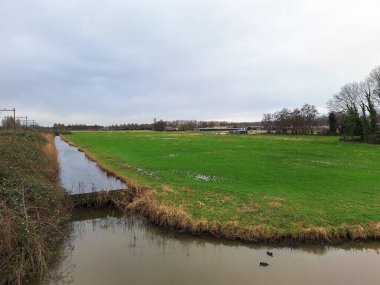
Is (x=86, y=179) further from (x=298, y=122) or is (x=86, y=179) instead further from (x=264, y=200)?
(x=298, y=122)

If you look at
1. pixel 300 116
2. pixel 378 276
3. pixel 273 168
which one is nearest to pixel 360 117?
pixel 273 168

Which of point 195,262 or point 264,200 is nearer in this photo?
point 195,262

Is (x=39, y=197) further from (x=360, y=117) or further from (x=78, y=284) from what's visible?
(x=360, y=117)

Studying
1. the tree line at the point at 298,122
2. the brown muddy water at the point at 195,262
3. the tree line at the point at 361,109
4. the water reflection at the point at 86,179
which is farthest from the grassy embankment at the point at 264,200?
the tree line at the point at 298,122

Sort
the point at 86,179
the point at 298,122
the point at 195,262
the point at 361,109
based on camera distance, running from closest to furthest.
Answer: the point at 195,262 < the point at 86,179 < the point at 361,109 < the point at 298,122

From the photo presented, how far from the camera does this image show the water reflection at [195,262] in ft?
34.2

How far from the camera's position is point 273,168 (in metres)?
28.2

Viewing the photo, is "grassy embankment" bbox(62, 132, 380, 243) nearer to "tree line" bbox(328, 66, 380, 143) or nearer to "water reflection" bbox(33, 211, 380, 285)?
"water reflection" bbox(33, 211, 380, 285)

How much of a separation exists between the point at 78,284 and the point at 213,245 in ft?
17.2

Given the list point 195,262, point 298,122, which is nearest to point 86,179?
point 195,262

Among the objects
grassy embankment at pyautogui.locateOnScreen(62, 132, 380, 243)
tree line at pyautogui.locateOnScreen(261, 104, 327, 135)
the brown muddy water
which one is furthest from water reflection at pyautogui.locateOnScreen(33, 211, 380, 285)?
tree line at pyautogui.locateOnScreen(261, 104, 327, 135)

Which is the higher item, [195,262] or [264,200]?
[264,200]

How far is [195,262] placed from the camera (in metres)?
11.7

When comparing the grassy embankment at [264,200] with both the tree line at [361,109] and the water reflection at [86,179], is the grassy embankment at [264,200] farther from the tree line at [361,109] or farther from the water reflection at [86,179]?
the tree line at [361,109]
